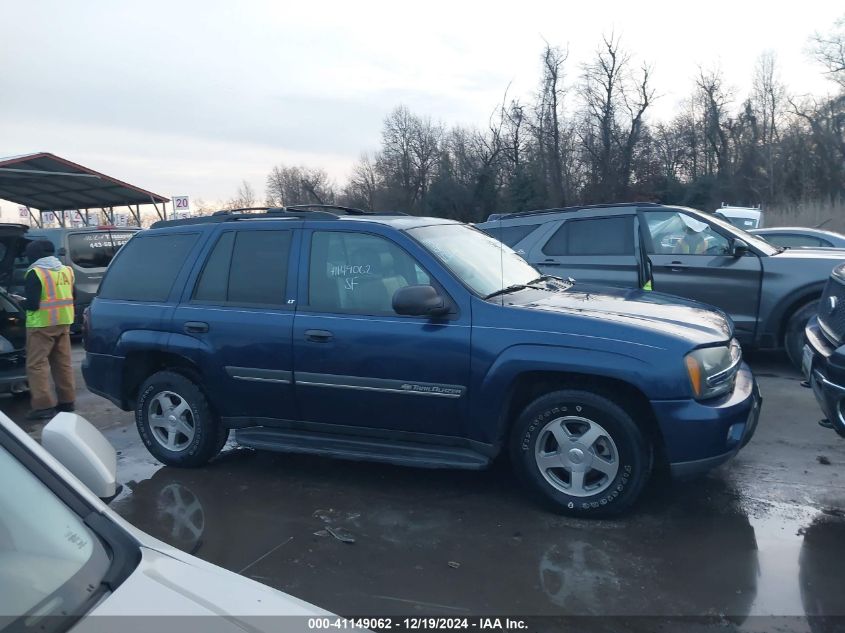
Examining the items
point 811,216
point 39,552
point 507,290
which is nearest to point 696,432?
point 507,290

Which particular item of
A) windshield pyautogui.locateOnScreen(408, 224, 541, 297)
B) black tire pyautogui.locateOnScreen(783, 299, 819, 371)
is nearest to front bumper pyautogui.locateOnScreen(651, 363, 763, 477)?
windshield pyautogui.locateOnScreen(408, 224, 541, 297)

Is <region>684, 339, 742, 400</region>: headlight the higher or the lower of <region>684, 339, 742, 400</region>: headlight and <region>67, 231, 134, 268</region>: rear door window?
the lower

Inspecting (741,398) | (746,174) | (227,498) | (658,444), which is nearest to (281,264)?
(227,498)

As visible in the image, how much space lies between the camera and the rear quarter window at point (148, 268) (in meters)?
5.36

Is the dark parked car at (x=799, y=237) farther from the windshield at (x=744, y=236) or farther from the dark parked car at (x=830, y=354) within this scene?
the dark parked car at (x=830, y=354)

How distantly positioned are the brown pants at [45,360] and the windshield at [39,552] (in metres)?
5.85

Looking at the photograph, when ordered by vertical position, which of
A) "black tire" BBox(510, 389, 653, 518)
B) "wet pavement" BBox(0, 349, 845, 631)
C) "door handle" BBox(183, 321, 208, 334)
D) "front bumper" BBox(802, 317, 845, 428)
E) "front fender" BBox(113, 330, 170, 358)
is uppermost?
"door handle" BBox(183, 321, 208, 334)

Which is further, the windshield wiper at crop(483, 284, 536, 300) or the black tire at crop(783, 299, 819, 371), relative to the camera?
the black tire at crop(783, 299, 819, 371)

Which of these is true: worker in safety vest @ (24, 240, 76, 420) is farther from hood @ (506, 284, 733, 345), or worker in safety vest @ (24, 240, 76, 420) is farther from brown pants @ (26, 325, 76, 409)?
hood @ (506, 284, 733, 345)

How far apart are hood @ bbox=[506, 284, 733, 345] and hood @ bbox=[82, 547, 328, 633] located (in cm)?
284

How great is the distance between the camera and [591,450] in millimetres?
4098

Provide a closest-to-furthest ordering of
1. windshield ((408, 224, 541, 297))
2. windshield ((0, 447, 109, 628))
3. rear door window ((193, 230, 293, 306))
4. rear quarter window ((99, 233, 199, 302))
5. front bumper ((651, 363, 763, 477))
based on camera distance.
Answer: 1. windshield ((0, 447, 109, 628))
2. front bumper ((651, 363, 763, 477))
3. windshield ((408, 224, 541, 297))
4. rear door window ((193, 230, 293, 306))
5. rear quarter window ((99, 233, 199, 302))

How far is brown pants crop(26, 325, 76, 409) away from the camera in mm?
6992

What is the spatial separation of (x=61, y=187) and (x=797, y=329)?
16.5 metres
